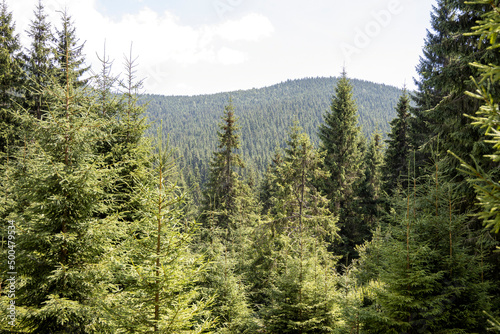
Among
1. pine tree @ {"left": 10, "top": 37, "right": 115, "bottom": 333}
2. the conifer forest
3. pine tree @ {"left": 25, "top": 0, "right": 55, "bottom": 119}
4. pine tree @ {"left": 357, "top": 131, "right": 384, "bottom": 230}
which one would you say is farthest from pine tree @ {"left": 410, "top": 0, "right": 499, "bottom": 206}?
pine tree @ {"left": 25, "top": 0, "right": 55, "bottom": 119}

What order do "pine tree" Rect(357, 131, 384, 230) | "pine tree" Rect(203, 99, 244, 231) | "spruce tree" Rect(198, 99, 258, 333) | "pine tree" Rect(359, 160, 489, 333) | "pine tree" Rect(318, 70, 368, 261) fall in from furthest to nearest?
"pine tree" Rect(357, 131, 384, 230)
"pine tree" Rect(203, 99, 244, 231)
"pine tree" Rect(318, 70, 368, 261)
"spruce tree" Rect(198, 99, 258, 333)
"pine tree" Rect(359, 160, 489, 333)

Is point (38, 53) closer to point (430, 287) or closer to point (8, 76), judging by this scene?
point (8, 76)

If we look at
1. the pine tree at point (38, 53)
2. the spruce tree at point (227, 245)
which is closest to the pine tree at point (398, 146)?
the spruce tree at point (227, 245)

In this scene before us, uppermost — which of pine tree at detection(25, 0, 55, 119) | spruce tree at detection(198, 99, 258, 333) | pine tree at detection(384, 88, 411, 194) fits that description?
pine tree at detection(25, 0, 55, 119)

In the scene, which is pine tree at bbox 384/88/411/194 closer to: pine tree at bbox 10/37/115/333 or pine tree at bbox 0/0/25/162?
pine tree at bbox 10/37/115/333

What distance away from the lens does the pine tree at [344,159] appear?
23.8 m

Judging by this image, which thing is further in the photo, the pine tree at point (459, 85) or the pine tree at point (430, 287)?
the pine tree at point (459, 85)

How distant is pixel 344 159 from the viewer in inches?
952

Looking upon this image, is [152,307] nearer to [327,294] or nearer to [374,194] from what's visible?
[327,294]

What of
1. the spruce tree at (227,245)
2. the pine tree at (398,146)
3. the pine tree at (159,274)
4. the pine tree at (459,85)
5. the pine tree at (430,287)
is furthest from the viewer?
the pine tree at (398,146)

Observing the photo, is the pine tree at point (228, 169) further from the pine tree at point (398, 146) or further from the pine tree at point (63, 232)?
the pine tree at point (63, 232)

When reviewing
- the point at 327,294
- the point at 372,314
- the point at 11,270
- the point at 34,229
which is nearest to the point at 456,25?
the point at 372,314

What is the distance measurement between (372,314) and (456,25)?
9.12 metres

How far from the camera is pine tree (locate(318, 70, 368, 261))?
2384 centimetres
